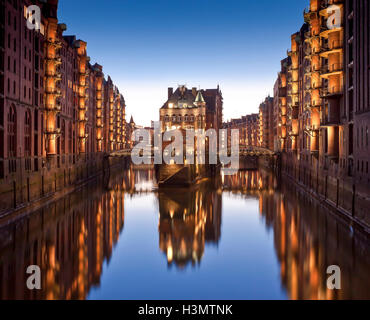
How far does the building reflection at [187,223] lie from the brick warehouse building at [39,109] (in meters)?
12.6

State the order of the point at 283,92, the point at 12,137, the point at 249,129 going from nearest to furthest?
the point at 12,137 < the point at 283,92 < the point at 249,129

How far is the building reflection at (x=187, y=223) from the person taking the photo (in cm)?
2309

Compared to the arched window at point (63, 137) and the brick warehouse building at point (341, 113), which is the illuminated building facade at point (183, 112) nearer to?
the brick warehouse building at point (341, 113)

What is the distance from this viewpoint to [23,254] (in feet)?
69.8

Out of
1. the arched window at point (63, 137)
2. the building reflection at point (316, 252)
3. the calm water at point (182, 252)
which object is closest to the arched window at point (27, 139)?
the calm water at point (182, 252)

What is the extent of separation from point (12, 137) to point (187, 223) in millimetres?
17653

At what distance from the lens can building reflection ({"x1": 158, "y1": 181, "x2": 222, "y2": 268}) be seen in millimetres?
23094

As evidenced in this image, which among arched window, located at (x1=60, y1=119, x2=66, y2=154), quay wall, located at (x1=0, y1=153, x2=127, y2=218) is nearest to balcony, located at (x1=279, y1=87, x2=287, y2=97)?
quay wall, located at (x1=0, y1=153, x2=127, y2=218)

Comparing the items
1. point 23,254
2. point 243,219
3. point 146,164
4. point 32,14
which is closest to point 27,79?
point 32,14

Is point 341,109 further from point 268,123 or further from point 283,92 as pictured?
point 268,123

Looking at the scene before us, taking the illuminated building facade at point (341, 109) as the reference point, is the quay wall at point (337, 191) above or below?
below

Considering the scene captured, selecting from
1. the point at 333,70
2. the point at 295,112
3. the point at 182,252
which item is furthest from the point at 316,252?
the point at 295,112

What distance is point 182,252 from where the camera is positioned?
2312 centimetres

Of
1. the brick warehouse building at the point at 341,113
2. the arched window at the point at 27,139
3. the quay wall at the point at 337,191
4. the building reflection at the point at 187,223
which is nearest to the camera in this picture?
the building reflection at the point at 187,223
